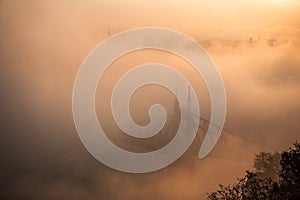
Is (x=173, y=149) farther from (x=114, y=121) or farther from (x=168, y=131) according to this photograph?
(x=114, y=121)

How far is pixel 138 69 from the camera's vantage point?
18234 mm

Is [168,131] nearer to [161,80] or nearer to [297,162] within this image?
[161,80]

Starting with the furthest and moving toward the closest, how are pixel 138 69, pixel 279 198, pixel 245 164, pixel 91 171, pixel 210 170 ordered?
pixel 91 171, pixel 210 170, pixel 245 164, pixel 138 69, pixel 279 198

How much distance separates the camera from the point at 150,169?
2438 cm

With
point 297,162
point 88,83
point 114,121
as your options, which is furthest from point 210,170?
point 297,162

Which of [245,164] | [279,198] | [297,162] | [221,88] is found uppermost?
[221,88]

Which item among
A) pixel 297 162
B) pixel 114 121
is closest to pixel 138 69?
pixel 114 121

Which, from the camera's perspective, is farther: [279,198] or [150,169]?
[150,169]

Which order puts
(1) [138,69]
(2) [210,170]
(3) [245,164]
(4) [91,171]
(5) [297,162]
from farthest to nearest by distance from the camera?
(4) [91,171] < (2) [210,170] < (3) [245,164] < (1) [138,69] < (5) [297,162]

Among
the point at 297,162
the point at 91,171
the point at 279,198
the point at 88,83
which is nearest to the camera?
the point at 279,198

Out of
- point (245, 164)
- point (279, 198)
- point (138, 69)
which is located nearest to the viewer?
point (279, 198)

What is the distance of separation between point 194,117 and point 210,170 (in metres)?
2.94

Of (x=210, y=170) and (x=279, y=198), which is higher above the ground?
(x=210, y=170)

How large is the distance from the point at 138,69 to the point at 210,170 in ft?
23.1
